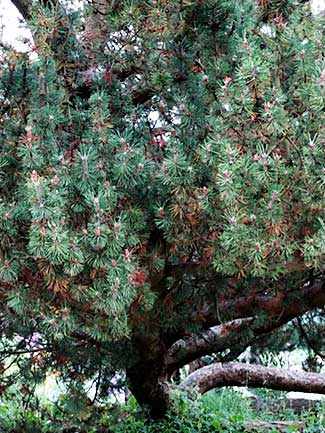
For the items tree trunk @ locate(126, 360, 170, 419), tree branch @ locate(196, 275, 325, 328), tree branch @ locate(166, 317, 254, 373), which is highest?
tree branch @ locate(166, 317, 254, 373)

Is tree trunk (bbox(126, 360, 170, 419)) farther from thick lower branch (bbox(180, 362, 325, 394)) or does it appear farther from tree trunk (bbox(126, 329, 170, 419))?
thick lower branch (bbox(180, 362, 325, 394))

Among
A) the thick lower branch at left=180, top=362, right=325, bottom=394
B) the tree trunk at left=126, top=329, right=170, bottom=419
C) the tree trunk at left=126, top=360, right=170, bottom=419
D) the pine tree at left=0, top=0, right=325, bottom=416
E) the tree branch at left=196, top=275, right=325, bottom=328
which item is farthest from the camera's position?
the thick lower branch at left=180, top=362, right=325, bottom=394

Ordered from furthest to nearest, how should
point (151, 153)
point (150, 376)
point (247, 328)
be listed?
point (150, 376) → point (247, 328) → point (151, 153)

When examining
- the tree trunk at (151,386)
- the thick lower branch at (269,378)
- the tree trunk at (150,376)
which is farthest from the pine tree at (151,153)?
the thick lower branch at (269,378)

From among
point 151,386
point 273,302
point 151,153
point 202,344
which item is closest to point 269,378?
point 202,344

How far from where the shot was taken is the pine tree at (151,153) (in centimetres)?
170

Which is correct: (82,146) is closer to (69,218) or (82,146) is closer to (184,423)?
(69,218)

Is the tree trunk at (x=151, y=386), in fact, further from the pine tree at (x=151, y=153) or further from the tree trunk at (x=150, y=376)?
the pine tree at (x=151, y=153)

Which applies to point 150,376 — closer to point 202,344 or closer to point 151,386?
point 151,386

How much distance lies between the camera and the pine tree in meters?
1.70

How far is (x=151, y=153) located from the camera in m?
2.02

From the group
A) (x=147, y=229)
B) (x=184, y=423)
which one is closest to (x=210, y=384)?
(x=184, y=423)

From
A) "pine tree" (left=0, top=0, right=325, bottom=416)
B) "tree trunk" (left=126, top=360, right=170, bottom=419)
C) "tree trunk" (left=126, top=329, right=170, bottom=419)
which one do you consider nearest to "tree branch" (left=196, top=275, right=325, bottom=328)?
"tree trunk" (left=126, top=329, right=170, bottom=419)

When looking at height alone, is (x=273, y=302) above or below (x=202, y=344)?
below
